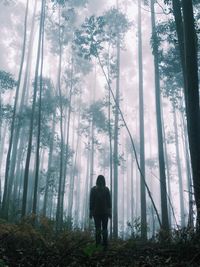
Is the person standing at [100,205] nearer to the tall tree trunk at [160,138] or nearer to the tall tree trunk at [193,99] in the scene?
the tall tree trunk at [193,99]

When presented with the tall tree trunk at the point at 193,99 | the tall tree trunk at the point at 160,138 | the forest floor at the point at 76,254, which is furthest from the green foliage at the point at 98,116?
the forest floor at the point at 76,254

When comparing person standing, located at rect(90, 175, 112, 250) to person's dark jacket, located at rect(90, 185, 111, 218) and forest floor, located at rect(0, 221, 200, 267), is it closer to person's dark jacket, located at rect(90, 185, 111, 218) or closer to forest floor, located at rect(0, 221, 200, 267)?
person's dark jacket, located at rect(90, 185, 111, 218)

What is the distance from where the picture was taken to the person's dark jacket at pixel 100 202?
6.79 m

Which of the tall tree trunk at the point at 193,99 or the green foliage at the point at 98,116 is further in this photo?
the green foliage at the point at 98,116

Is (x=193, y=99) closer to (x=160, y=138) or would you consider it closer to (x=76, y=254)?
(x=76, y=254)

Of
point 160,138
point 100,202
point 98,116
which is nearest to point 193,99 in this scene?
point 100,202

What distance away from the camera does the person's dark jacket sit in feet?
22.3

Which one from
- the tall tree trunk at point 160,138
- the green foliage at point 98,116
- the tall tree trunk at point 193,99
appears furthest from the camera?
the green foliage at point 98,116

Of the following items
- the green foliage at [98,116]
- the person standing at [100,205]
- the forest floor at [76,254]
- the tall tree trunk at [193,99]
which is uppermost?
the green foliage at [98,116]

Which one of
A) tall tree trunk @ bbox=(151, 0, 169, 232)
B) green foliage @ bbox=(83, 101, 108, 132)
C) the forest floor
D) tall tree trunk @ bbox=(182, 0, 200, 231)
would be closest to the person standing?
the forest floor

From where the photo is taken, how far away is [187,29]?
23.0ft

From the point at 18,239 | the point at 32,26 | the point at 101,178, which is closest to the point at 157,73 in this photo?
the point at 101,178

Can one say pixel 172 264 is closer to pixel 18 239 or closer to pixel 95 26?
pixel 18 239

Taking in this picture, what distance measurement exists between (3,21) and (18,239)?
43.8 m
